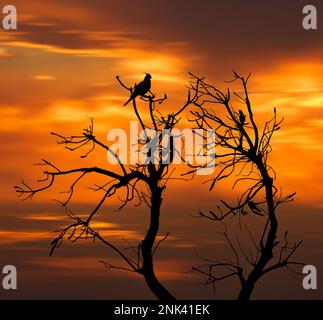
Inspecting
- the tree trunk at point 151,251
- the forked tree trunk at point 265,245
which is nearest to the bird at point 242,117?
the forked tree trunk at point 265,245

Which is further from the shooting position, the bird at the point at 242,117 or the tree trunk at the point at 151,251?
the tree trunk at the point at 151,251

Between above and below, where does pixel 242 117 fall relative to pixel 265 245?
above

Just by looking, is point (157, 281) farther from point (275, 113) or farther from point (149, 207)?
point (275, 113)

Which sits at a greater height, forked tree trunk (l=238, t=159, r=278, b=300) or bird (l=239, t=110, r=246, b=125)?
bird (l=239, t=110, r=246, b=125)

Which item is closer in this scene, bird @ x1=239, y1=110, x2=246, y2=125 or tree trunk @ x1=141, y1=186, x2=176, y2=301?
bird @ x1=239, y1=110, x2=246, y2=125

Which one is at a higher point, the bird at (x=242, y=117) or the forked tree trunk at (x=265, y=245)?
the bird at (x=242, y=117)

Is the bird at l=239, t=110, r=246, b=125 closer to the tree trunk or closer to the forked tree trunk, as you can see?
the forked tree trunk

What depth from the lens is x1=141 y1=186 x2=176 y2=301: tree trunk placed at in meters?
14.3

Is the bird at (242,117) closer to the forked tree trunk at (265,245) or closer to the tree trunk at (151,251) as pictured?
the forked tree trunk at (265,245)

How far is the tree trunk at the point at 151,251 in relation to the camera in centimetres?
1426

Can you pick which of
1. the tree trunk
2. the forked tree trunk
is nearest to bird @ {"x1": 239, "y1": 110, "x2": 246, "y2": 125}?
Result: the forked tree trunk

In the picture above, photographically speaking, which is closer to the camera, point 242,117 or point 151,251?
point 242,117

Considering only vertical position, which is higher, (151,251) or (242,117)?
(242,117)

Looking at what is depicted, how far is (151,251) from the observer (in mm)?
14336
